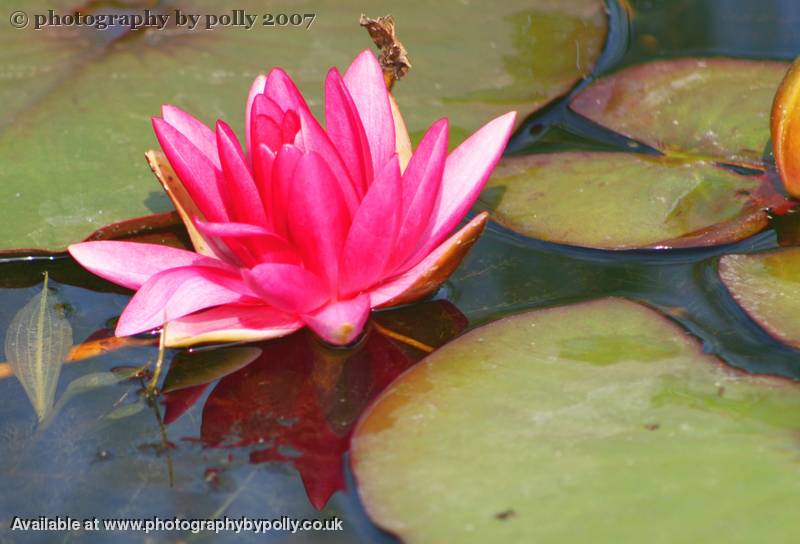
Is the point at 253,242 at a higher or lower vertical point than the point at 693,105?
lower

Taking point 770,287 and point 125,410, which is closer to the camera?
point 125,410

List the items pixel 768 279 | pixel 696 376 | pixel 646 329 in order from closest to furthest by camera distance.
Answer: pixel 696 376 < pixel 646 329 < pixel 768 279

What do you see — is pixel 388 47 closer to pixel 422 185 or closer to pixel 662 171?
pixel 422 185

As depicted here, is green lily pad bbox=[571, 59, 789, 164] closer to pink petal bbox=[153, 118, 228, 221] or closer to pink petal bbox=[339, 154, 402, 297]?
pink petal bbox=[339, 154, 402, 297]

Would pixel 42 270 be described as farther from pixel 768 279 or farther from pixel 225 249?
pixel 768 279

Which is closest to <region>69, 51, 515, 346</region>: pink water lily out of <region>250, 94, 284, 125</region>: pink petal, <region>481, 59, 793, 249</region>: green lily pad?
<region>250, 94, 284, 125</region>: pink petal

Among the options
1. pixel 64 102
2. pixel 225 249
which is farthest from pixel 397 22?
pixel 225 249

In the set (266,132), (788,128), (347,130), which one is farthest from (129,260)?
(788,128)
